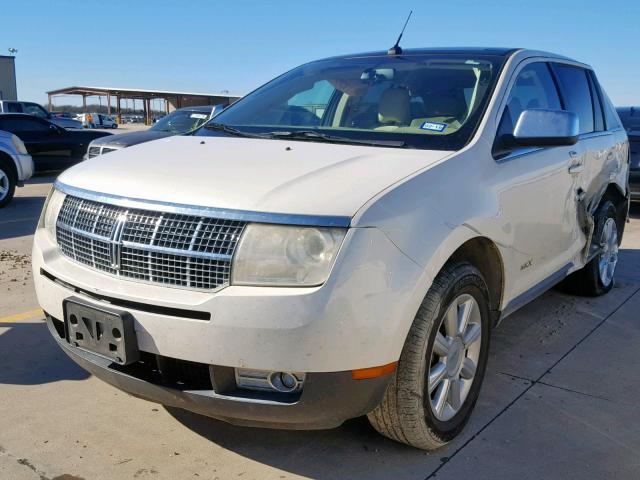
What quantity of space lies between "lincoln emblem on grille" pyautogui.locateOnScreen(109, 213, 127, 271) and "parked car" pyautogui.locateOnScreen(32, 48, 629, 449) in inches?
0.5

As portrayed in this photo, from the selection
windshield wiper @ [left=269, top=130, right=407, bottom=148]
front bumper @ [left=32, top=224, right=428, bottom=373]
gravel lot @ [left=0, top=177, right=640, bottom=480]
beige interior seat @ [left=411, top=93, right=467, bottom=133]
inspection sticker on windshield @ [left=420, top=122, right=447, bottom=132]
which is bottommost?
gravel lot @ [left=0, top=177, right=640, bottom=480]

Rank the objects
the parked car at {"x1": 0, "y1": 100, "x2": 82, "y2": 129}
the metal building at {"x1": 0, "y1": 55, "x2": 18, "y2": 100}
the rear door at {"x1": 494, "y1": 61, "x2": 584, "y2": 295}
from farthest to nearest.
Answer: the metal building at {"x1": 0, "y1": 55, "x2": 18, "y2": 100} < the parked car at {"x1": 0, "y1": 100, "x2": 82, "y2": 129} < the rear door at {"x1": 494, "y1": 61, "x2": 584, "y2": 295}

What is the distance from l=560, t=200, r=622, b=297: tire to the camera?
482cm

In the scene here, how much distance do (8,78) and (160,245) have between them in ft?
168

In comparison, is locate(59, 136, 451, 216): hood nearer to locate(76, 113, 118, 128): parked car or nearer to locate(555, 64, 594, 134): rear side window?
locate(555, 64, 594, 134): rear side window

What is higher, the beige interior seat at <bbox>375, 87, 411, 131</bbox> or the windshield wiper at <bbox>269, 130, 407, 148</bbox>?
the beige interior seat at <bbox>375, 87, 411, 131</bbox>

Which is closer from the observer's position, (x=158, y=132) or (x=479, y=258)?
(x=479, y=258)

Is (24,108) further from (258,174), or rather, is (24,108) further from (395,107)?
(258,174)

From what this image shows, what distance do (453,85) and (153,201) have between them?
6.07ft

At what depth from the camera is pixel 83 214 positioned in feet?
8.95

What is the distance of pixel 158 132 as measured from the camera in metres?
10.4

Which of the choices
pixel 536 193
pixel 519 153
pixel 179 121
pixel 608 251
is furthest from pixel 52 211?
pixel 179 121

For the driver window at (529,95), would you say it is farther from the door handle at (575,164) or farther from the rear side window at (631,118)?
the rear side window at (631,118)

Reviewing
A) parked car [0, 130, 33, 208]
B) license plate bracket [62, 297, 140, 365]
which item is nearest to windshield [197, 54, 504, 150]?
license plate bracket [62, 297, 140, 365]
